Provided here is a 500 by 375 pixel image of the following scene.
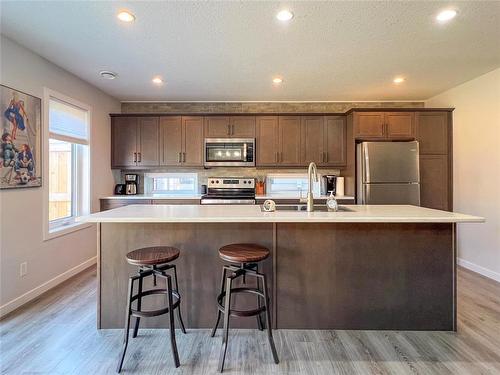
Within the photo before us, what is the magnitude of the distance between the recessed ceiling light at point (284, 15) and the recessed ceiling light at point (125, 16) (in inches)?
45.8

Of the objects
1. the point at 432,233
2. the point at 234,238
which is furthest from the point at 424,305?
the point at 234,238

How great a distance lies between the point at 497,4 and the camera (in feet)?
6.77

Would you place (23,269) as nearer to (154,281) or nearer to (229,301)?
(154,281)

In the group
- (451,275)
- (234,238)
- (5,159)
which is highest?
(5,159)

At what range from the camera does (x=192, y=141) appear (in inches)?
178

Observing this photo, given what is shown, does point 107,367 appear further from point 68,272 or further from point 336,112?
point 336,112

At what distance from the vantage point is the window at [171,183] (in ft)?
15.9

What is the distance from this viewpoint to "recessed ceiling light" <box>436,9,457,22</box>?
7.01 feet

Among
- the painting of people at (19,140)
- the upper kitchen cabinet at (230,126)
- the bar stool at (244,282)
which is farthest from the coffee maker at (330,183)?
the painting of people at (19,140)

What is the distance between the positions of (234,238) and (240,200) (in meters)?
2.04

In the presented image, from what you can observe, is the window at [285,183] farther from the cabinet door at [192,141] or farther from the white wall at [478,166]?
the white wall at [478,166]

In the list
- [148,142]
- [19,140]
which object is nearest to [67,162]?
[19,140]

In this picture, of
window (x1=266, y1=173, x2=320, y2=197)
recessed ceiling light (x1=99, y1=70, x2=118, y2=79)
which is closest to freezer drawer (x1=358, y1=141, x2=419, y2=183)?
window (x1=266, y1=173, x2=320, y2=197)

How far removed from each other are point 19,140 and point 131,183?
2118 millimetres
